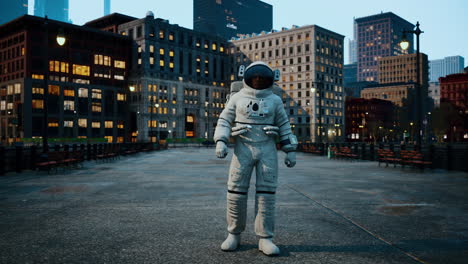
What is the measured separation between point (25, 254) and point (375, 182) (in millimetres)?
9944

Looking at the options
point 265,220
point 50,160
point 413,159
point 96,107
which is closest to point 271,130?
point 265,220

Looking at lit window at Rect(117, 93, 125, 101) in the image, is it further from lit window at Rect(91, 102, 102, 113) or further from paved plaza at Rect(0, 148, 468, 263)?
paved plaza at Rect(0, 148, 468, 263)

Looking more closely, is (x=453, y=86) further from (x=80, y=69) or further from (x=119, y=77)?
(x=80, y=69)

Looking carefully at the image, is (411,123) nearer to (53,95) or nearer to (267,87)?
(53,95)

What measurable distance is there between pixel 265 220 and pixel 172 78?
97790 millimetres

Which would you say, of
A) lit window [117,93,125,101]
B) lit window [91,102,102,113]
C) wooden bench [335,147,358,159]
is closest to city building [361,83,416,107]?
lit window [117,93,125,101]

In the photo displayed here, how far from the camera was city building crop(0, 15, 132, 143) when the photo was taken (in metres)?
76.6

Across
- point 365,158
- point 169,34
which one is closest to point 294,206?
point 365,158

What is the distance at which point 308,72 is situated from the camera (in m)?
99.4

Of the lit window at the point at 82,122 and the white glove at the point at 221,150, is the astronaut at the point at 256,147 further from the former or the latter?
the lit window at the point at 82,122

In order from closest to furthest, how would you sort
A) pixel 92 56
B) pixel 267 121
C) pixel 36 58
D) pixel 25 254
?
pixel 25 254 < pixel 267 121 < pixel 36 58 < pixel 92 56

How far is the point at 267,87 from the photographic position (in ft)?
16.1

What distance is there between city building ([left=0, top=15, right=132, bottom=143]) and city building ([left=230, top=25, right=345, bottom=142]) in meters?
41.0

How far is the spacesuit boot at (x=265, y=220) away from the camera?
4.36 metres
